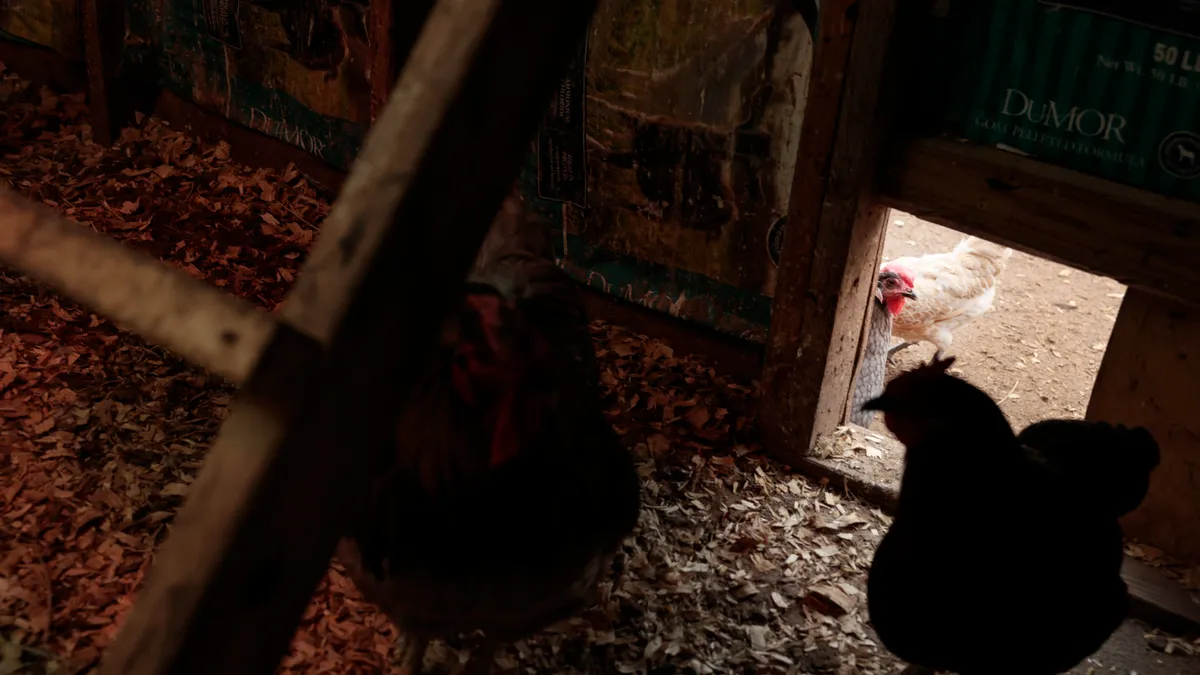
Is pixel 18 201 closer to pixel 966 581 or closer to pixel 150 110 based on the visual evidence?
pixel 966 581

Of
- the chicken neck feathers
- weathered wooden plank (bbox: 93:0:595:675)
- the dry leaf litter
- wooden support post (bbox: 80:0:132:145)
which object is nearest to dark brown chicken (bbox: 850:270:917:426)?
the chicken neck feathers

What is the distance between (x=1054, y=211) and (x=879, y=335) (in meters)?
1.59

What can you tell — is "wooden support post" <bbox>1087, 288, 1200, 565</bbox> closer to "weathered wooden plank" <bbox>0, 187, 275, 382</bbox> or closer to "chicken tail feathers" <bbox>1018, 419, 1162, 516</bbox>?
"chicken tail feathers" <bbox>1018, 419, 1162, 516</bbox>

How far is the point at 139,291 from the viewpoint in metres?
0.91

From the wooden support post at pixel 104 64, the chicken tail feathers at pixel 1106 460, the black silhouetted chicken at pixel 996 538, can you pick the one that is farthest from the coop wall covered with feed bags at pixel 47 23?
the chicken tail feathers at pixel 1106 460

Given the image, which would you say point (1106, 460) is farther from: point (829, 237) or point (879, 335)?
point (879, 335)

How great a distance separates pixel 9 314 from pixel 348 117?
1.55m

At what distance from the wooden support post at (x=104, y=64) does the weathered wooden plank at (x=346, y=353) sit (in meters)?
4.28

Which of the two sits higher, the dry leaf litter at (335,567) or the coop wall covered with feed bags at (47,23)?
the coop wall covered with feed bags at (47,23)

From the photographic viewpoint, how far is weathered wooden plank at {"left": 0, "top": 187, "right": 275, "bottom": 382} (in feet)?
2.82

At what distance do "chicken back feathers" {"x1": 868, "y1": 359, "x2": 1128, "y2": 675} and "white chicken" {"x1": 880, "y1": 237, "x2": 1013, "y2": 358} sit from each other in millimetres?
2429

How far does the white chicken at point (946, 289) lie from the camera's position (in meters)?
4.45

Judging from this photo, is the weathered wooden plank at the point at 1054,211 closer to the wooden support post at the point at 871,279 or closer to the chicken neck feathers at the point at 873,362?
the wooden support post at the point at 871,279

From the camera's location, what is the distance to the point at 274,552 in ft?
2.88
